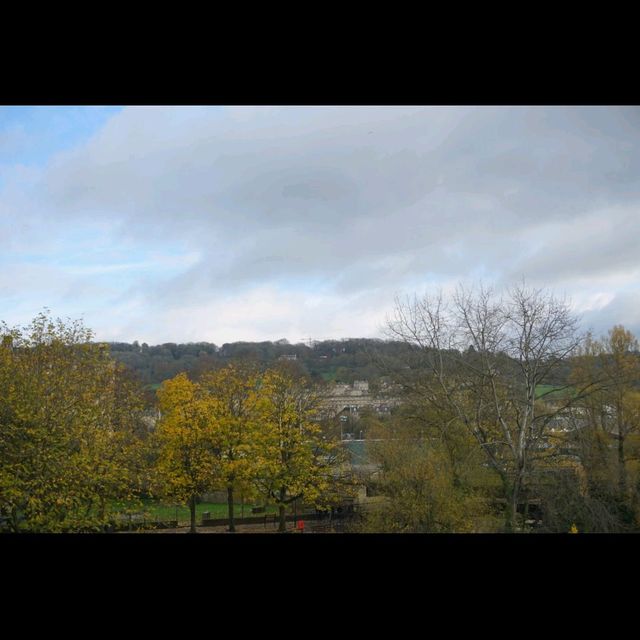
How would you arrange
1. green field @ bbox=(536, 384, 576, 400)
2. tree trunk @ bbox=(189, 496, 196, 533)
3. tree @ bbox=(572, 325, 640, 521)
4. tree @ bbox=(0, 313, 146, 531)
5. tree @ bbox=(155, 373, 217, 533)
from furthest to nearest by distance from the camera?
tree trunk @ bbox=(189, 496, 196, 533) < green field @ bbox=(536, 384, 576, 400) < tree @ bbox=(155, 373, 217, 533) < tree @ bbox=(572, 325, 640, 521) < tree @ bbox=(0, 313, 146, 531)

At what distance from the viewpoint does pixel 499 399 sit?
27.2ft

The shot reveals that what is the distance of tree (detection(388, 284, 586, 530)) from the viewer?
796cm

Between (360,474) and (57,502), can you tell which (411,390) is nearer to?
(360,474)

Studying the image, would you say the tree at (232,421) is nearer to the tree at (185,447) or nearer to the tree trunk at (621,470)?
the tree at (185,447)

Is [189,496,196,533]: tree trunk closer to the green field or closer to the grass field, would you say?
the grass field

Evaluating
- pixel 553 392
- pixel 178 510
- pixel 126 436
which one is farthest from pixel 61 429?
pixel 553 392

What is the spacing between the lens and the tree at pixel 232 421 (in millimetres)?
8148

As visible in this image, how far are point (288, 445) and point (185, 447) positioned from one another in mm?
1532

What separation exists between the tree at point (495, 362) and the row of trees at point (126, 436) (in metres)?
1.91

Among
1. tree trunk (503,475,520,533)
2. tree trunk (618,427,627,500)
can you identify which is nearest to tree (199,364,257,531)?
tree trunk (503,475,520,533)

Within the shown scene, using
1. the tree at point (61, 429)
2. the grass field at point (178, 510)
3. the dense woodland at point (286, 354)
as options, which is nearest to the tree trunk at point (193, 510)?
the grass field at point (178, 510)

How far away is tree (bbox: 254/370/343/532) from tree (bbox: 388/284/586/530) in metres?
1.63
